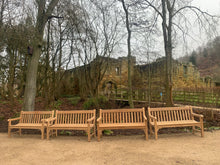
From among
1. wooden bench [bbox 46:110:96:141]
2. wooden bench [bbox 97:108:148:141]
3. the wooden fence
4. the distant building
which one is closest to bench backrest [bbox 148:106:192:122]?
wooden bench [bbox 97:108:148:141]

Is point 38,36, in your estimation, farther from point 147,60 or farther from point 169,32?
point 147,60

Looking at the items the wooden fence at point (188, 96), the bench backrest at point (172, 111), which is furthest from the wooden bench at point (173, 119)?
the wooden fence at point (188, 96)

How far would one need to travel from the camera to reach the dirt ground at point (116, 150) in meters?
3.16

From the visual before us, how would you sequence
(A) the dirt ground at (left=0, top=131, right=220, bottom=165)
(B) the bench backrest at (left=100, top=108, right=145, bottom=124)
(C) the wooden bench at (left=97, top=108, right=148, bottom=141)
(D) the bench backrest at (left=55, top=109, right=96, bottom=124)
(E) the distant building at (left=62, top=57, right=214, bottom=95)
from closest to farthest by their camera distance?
(A) the dirt ground at (left=0, top=131, right=220, bottom=165), (C) the wooden bench at (left=97, top=108, right=148, bottom=141), (B) the bench backrest at (left=100, top=108, right=145, bottom=124), (D) the bench backrest at (left=55, top=109, right=96, bottom=124), (E) the distant building at (left=62, top=57, right=214, bottom=95)

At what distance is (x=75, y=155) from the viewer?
3.52 m

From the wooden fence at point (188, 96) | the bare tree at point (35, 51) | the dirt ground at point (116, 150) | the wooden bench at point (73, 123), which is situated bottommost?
the dirt ground at point (116, 150)

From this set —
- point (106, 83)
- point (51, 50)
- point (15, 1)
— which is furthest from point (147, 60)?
point (106, 83)

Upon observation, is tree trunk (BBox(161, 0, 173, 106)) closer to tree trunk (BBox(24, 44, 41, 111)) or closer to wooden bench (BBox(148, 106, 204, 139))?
wooden bench (BBox(148, 106, 204, 139))

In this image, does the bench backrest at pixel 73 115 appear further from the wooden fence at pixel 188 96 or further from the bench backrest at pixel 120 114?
the wooden fence at pixel 188 96

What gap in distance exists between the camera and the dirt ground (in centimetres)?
316

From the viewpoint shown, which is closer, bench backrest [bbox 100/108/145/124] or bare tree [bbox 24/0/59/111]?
bench backrest [bbox 100/108/145/124]

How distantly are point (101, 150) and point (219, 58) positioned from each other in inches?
331

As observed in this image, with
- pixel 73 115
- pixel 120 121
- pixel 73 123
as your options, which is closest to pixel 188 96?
pixel 120 121

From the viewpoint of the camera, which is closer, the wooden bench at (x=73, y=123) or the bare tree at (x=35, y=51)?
the wooden bench at (x=73, y=123)
